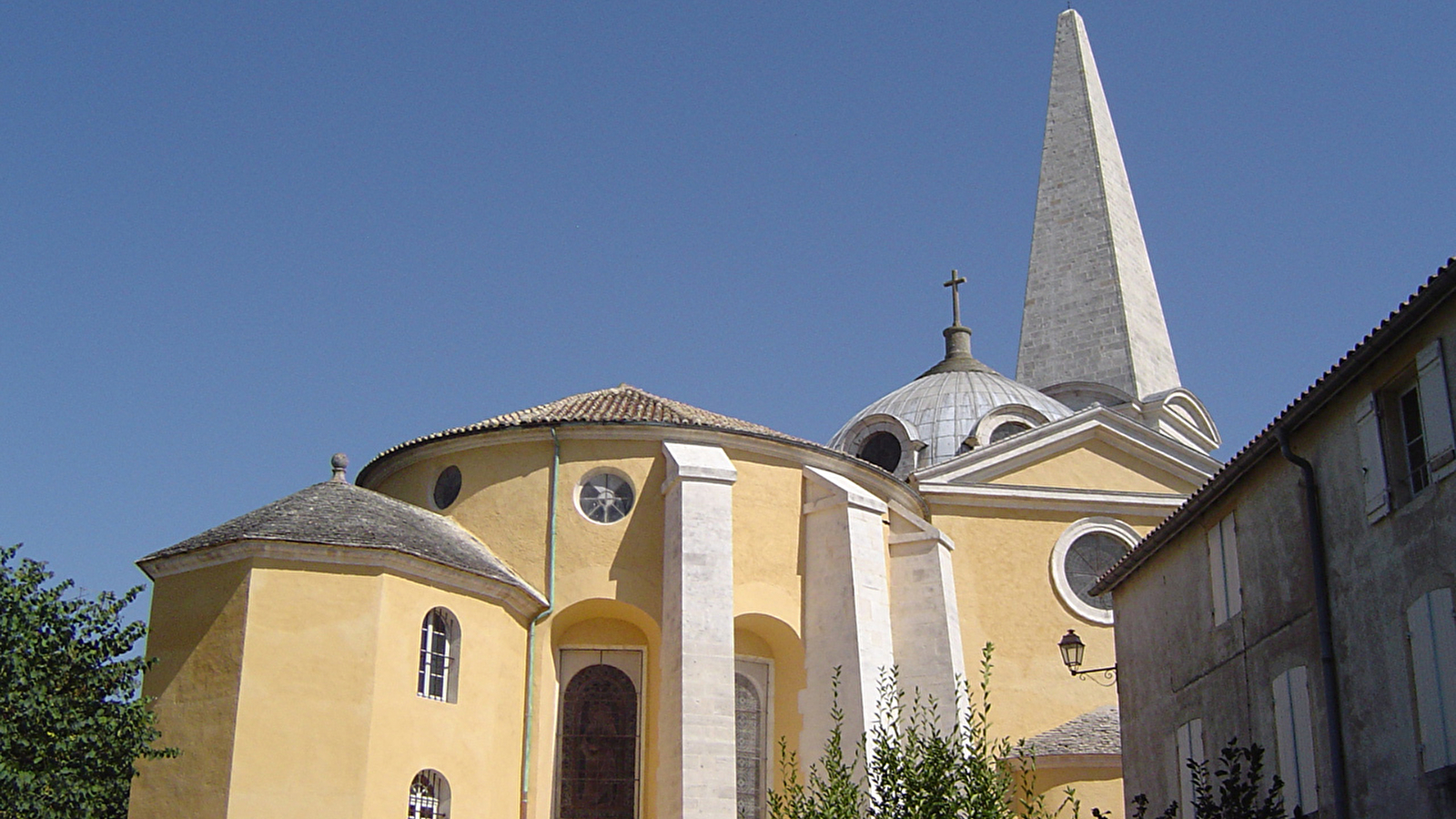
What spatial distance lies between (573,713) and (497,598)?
256 centimetres

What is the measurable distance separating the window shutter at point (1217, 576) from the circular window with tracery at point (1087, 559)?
1247cm

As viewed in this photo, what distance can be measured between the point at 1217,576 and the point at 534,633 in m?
10.8

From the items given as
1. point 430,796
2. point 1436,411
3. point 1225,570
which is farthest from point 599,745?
point 1436,411

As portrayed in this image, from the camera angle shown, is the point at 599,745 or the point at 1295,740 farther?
the point at 599,745

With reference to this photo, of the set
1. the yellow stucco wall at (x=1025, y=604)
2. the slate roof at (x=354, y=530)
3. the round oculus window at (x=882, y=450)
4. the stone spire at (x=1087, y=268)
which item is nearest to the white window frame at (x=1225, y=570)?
the slate roof at (x=354, y=530)

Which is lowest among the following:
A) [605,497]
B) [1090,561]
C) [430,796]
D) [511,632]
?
[430,796]

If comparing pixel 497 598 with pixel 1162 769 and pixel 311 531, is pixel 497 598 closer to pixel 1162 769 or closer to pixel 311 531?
pixel 311 531

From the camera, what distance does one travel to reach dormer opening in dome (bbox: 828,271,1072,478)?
3545 cm

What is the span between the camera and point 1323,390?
44.9ft

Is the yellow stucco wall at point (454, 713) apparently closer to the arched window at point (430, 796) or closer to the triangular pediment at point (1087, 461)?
the arched window at point (430, 796)

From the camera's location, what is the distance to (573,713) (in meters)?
24.2

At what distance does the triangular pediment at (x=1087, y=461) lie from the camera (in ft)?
98.2

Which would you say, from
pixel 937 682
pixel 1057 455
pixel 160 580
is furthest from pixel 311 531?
pixel 1057 455

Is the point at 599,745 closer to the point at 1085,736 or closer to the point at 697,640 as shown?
the point at 697,640
